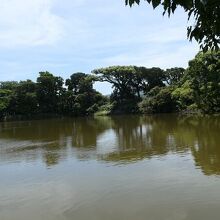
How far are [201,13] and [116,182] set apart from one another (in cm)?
1006

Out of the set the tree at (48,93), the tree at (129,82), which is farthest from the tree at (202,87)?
the tree at (48,93)

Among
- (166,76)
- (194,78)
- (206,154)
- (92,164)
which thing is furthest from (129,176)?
(166,76)

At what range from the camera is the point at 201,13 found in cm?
291

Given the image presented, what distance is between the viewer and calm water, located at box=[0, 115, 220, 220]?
31.4ft

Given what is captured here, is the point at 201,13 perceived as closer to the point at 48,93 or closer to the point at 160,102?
the point at 160,102

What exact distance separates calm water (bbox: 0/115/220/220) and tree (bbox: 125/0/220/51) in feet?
20.3

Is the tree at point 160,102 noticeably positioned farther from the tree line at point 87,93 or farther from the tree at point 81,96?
the tree at point 81,96

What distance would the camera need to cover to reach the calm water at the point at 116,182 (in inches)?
377

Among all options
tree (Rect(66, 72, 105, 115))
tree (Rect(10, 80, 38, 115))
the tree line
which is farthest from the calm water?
tree (Rect(66, 72, 105, 115))

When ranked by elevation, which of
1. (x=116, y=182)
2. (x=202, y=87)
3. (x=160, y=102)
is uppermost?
(x=202, y=87)

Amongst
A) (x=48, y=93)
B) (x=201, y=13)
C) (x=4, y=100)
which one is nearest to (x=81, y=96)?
(x=48, y=93)

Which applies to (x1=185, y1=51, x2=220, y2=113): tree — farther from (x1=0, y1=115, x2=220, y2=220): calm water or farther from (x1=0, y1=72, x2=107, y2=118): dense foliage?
(x1=0, y1=72, x2=107, y2=118): dense foliage

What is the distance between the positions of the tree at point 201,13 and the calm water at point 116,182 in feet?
20.3

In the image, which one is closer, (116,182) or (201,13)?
(201,13)
